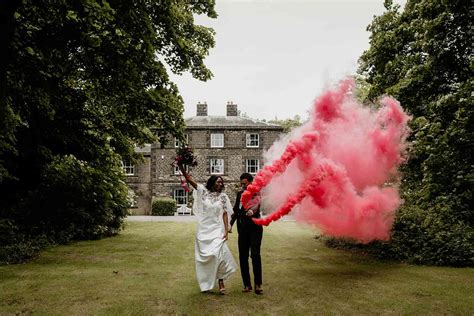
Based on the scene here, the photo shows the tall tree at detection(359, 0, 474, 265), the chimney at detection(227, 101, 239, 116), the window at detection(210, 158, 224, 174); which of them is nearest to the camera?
the tall tree at detection(359, 0, 474, 265)

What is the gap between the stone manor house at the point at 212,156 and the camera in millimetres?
44406

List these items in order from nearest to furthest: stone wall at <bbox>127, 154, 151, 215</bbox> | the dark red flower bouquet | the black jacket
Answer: the black jacket → the dark red flower bouquet → stone wall at <bbox>127, 154, 151, 215</bbox>

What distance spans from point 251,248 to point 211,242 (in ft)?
2.74

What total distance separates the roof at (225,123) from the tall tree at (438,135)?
30320 mm

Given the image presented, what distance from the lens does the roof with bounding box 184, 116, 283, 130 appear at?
45.2 metres

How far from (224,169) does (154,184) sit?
26.5 feet

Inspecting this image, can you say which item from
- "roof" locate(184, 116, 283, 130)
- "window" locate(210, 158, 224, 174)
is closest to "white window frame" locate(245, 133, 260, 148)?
"roof" locate(184, 116, 283, 130)

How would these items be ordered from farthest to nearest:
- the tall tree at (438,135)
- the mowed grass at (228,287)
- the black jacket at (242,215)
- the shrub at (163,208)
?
the shrub at (163,208)
the tall tree at (438,135)
the black jacket at (242,215)
the mowed grass at (228,287)

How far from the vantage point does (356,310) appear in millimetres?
6934

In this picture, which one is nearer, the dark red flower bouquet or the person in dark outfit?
the person in dark outfit

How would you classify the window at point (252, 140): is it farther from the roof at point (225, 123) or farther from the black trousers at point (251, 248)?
the black trousers at point (251, 248)

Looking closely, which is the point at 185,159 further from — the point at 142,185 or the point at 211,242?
the point at 142,185

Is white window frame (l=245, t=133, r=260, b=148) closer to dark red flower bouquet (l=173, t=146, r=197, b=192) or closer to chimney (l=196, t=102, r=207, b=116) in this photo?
chimney (l=196, t=102, r=207, b=116)

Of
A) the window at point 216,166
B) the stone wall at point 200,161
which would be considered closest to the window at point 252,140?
the stone wall at point 200,161
